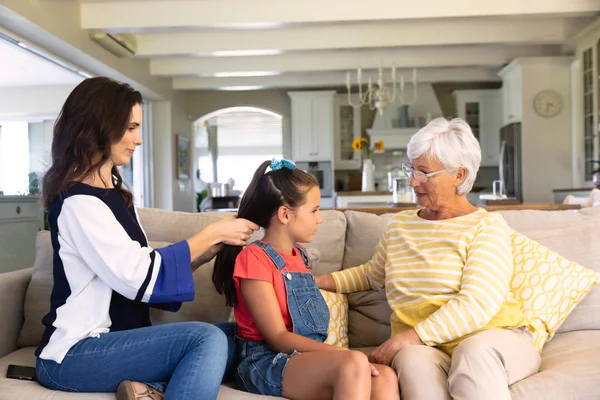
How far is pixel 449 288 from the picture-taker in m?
1.77

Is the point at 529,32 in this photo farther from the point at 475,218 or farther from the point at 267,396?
the point at 267,396

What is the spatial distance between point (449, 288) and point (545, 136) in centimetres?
719

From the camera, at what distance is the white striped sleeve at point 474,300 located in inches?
66.5

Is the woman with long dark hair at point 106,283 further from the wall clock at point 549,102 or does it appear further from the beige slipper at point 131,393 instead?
the wall clock at point 549,102

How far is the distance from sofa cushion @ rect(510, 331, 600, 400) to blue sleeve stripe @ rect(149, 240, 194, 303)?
89 centimetres

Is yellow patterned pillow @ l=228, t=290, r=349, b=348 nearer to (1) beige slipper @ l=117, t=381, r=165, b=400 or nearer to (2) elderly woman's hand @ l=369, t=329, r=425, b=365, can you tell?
(2) elderly woman's hand @ l=369, t=329, r=425, b=365

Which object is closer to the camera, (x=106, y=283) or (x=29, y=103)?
(x=106, y=283)

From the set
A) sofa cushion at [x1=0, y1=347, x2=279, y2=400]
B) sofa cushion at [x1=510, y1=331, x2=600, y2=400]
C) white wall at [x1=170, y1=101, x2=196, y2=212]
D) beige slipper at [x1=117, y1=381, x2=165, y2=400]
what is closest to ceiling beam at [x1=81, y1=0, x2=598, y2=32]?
white wall at [x1=170, y1=101, x2=196, y2=212]

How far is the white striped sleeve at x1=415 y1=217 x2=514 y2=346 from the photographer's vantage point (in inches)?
66.5

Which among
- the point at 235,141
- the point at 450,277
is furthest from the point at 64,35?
the point at 235,141

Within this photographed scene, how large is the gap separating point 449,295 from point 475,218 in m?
0.24

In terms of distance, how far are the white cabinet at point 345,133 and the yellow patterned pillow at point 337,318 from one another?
8593 millimetres

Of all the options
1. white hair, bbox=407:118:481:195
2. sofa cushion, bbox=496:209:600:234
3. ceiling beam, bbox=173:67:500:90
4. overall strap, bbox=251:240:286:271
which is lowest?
overall strap, bbox=251:240:286:271

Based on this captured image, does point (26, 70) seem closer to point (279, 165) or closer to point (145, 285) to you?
point (279, 165)
